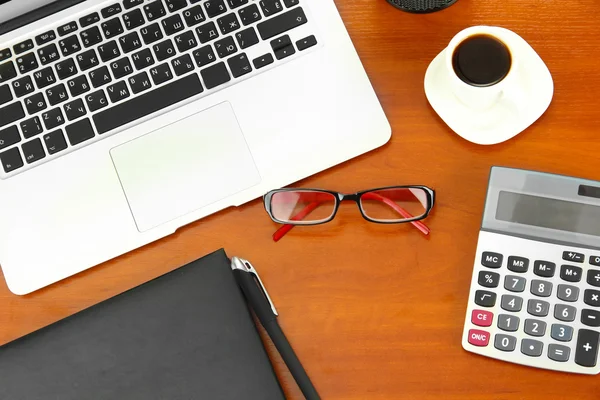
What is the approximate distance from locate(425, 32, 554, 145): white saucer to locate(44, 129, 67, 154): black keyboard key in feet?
1.20

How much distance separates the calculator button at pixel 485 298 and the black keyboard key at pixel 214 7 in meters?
0.36

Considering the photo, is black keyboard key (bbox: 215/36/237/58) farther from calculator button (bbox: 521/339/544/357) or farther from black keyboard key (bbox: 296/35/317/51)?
calculator button (bbox: 521/339/544/357)

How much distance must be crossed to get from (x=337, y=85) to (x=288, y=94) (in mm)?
48

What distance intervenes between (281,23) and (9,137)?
0.29 metres

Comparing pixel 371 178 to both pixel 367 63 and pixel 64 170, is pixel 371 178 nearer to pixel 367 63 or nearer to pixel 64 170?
pixel 367 63

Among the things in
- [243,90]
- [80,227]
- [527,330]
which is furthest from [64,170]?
[527,330]

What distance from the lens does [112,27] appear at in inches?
24.3

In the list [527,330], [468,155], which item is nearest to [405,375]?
[527,330]

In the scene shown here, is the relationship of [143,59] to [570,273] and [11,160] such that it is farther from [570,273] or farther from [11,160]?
[570,273]

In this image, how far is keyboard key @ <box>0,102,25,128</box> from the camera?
2.01 ft

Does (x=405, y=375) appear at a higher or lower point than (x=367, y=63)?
lower

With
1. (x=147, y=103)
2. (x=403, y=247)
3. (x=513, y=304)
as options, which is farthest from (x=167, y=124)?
(x=513, y=304)

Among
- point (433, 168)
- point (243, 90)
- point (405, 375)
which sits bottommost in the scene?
point (405, 375)

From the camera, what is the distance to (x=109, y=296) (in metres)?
0.60
